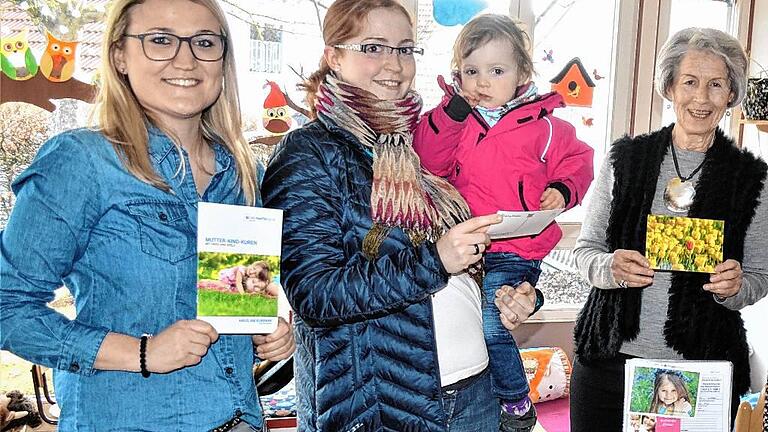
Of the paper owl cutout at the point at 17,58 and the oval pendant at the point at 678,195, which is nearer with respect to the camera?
the oval pendant at the point at 678,195

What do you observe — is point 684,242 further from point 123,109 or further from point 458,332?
point 123,109

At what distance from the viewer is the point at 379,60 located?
1.42 metres

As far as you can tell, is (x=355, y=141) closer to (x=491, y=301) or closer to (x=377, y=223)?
(x=377, y=223)

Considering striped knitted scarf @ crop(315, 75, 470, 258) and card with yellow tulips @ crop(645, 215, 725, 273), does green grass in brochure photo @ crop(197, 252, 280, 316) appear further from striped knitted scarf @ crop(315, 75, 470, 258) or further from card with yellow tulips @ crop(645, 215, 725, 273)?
card with yellow tulips @ crop(645, 215, 725, 273)

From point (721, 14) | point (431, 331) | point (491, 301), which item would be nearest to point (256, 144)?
point (491, 301)

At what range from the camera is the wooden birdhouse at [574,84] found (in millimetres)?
3602

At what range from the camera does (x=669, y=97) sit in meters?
2.19

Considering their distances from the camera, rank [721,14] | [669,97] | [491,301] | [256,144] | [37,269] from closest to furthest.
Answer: [37,269], [491,301], [669,97], [256,144], [721,14]

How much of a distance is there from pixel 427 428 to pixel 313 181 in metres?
0.56

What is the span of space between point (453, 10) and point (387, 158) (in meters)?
2.16

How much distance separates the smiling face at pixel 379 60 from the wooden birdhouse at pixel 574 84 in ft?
7.67

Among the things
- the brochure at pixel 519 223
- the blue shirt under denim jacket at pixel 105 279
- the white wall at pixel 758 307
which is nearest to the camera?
the blue shirt under denim jacket at pixel 105 279

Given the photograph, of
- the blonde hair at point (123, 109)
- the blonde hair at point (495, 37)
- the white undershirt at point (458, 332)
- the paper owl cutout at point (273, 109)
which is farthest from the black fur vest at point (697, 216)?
the paper owl cutout at point (273, 109)

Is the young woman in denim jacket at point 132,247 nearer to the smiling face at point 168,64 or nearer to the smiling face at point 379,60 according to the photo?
the smiling face at point 168,64
